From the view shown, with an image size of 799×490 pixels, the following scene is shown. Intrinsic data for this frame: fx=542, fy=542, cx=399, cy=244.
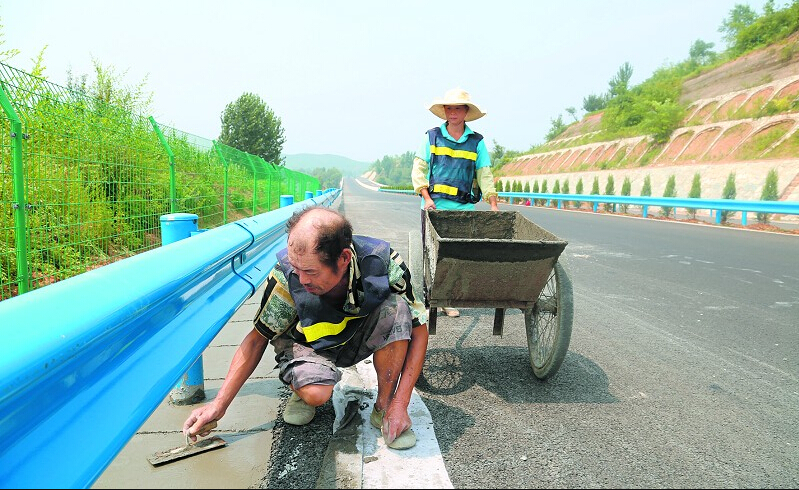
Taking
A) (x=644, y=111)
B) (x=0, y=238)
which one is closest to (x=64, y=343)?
(x=0, y=238)

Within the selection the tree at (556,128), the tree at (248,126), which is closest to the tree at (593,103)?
the tree at (556,128)

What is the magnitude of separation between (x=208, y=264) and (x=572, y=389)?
2.15 m

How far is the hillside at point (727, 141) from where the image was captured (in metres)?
28.1

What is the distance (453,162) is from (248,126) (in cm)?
5983

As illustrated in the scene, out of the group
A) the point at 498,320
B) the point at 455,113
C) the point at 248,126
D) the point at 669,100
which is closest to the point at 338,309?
the point at 498,320

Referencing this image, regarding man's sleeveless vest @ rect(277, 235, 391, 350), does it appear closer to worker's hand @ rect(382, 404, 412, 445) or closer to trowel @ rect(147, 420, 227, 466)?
worker's hand @ rect(382, 404, 412, 445)

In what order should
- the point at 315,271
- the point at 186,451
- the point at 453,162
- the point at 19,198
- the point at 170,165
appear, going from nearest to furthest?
1. the point at 186,451
2. the point at 315,271
3. the point at 19,198
4. the point at 453,162
5. the point at 170,165

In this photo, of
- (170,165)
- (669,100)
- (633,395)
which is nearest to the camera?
(633,395)

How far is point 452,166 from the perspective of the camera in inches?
192

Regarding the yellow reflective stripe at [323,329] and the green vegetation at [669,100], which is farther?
the green vegetation at [669,100]

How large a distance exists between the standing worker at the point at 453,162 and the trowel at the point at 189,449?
2901 millimetres

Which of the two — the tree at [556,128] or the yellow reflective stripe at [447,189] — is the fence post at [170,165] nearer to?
the yellow reflective stripe at [447,189]

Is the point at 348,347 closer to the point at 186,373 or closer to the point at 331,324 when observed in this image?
the point at 331,324

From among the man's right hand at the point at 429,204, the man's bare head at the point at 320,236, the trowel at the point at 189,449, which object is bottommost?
the trowel at the point at 189,449
